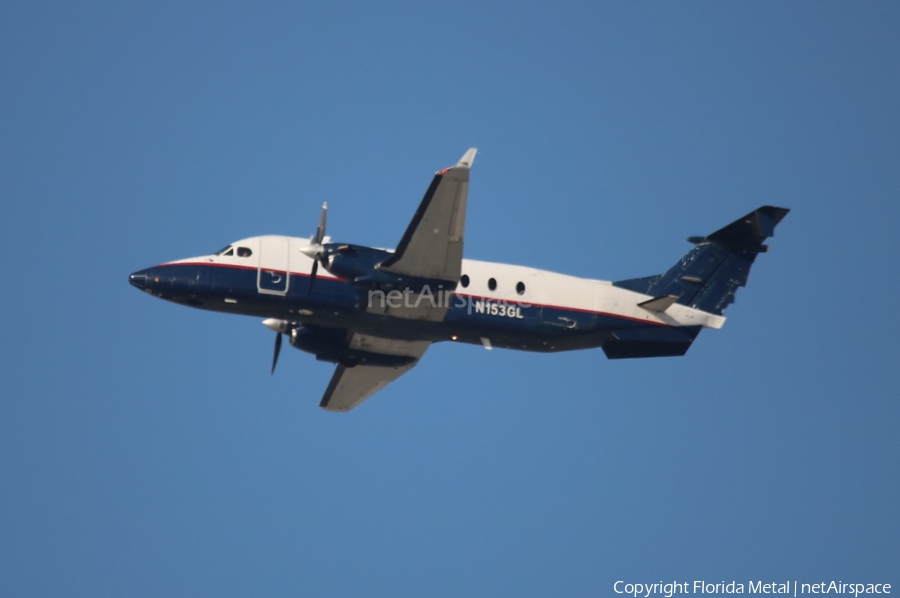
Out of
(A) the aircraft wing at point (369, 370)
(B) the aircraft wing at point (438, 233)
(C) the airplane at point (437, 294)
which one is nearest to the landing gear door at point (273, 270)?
(C) the airplane at point (437, 294)

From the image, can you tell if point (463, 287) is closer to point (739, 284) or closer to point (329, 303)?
point (329, 303)

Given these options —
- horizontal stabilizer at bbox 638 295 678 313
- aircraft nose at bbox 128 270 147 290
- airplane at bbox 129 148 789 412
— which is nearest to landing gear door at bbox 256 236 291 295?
airplane at bbox 129 148 789 412

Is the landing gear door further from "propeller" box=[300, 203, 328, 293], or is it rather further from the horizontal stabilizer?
the horizontal stabilizer

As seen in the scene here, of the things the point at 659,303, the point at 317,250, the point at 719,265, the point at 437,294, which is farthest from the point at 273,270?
the point at 719,265

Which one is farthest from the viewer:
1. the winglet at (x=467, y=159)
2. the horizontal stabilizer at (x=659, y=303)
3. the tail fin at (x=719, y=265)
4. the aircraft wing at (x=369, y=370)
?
A: the tail fin at (x=719, y=265)

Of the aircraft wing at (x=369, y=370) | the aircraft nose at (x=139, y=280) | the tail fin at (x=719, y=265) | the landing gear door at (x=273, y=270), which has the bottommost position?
the aircraft wing at (x=369, y=370)

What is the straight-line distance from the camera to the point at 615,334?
3005cm

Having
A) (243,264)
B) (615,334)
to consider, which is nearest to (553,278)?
(615,334)

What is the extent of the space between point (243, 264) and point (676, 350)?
40.9ft

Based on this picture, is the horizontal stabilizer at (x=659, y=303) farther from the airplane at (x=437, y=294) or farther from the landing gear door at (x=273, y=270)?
the landing gear door at (x=273, y=270)

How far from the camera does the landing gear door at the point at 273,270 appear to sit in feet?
90.0

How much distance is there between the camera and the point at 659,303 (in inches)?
1204

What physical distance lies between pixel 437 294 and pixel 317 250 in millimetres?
3221

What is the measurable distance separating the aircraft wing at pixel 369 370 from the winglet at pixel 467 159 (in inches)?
265
